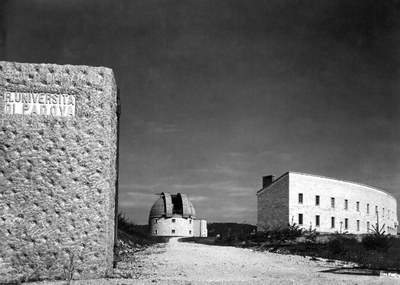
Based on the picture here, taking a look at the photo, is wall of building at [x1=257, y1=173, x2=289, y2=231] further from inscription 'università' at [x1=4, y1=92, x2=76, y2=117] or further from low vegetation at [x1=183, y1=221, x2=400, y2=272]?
inscription 'università' at [x1=4, y1=92, x2=76, y2=117]

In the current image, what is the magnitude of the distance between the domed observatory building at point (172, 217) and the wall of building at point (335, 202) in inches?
851

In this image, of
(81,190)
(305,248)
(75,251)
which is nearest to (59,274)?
(75,251)

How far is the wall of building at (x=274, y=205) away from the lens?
41.8 meters

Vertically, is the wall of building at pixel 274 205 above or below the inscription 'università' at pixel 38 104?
below

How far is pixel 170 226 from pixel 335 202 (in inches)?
903

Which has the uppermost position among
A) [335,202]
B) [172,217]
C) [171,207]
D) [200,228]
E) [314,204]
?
[335,202]

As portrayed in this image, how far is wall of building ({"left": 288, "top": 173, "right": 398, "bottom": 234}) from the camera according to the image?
42438mm

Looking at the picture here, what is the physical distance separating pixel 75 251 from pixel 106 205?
0.84m

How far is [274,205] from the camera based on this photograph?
1695 inches

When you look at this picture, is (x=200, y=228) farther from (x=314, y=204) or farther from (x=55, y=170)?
(x=55, y=170)

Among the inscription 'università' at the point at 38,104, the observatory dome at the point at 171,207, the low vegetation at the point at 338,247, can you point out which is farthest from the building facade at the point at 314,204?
the inscription 'università' at the point at 38,104

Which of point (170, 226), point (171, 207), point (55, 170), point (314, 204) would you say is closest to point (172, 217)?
point (170, 226)

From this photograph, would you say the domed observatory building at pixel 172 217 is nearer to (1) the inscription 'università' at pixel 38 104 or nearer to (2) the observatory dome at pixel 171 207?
(2) the observatory dome at pixel 171 207

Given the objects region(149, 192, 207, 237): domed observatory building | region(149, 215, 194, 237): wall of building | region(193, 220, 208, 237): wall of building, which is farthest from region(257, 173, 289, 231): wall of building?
region(193, 220, 208, 237): wall of building
